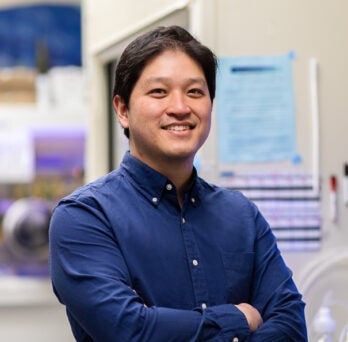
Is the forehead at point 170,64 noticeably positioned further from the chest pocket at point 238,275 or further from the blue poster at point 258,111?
the blue poster at point 258,111

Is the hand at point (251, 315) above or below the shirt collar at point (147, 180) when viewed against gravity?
below

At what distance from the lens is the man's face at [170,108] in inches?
60.9

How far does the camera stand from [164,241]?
5.13 feet

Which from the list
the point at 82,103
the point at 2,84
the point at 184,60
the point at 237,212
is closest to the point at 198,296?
the point at 237,212

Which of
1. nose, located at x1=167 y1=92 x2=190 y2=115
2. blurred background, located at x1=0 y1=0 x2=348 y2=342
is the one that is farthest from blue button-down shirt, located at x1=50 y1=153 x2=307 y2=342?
blurred background, located at x1=0 y1=0 x2=348 y2=342

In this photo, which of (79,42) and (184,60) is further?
(79,42)

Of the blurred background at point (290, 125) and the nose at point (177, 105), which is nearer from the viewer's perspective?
the nose at point (177, 105)

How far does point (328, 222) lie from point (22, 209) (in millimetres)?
2269

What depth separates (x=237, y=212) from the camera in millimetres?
1714

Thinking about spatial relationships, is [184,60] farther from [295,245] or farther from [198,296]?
[295,245]

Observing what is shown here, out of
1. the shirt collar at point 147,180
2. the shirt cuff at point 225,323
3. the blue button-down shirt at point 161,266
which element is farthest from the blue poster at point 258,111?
the shirt cuff at point 225,323

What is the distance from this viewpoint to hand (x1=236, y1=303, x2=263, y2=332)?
1555 mm

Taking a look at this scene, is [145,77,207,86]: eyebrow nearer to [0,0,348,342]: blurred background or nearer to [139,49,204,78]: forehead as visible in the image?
[139,49,204,78]: forehead

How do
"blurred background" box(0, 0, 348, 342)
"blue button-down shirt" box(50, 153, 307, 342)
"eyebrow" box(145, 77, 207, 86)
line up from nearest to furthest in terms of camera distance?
"blue button-down shirt" box(50, 153, 307, 342), "eyebrow" box(145, 77, 207, 86), "blurred background" box(0, 0, 348, 342)
